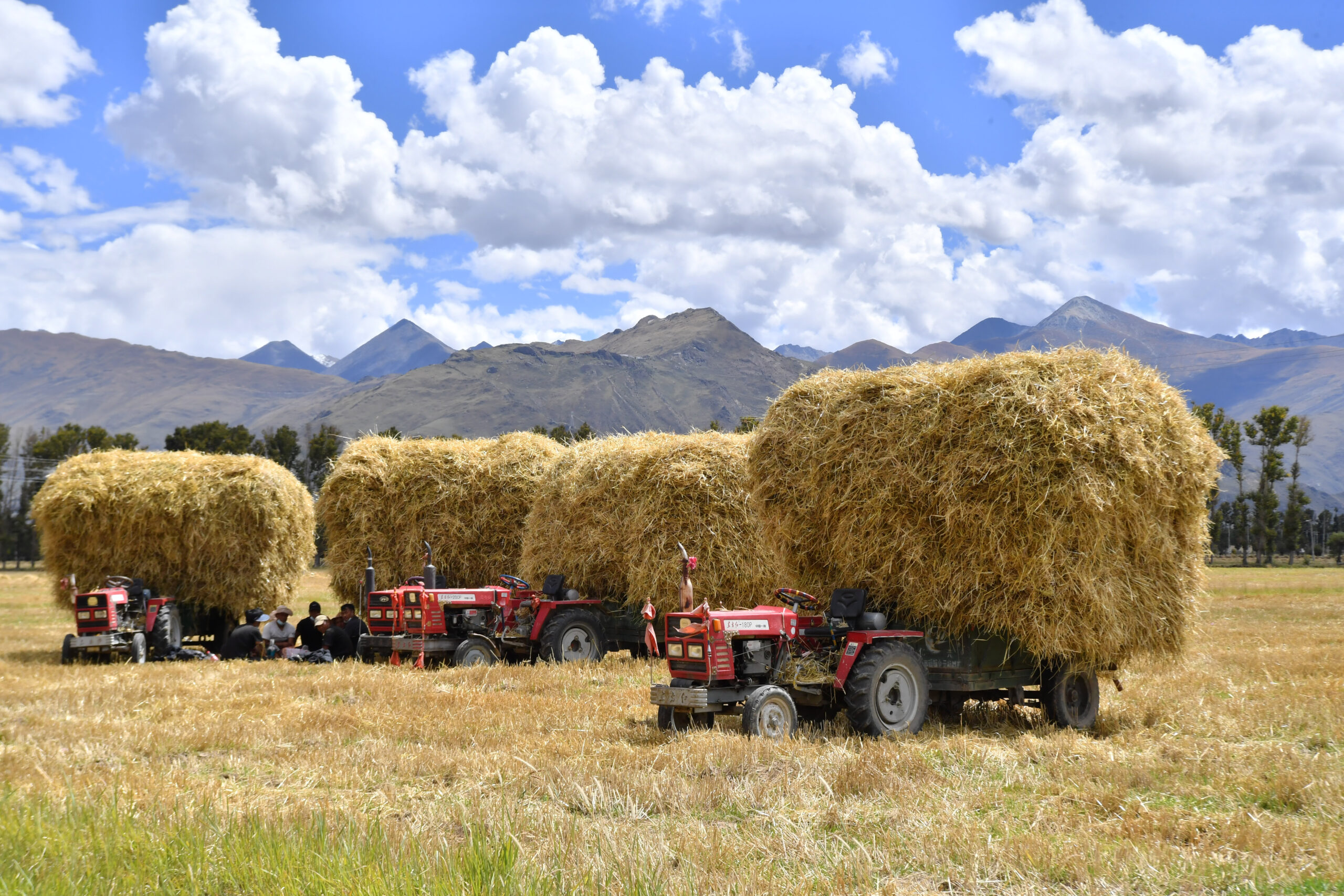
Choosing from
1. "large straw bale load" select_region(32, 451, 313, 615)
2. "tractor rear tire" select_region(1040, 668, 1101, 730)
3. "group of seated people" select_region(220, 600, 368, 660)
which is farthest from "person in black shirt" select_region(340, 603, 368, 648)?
"tractor rear tire" select_region(1040, 668, 1101, 730)

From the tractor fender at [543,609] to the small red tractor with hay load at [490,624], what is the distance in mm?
10

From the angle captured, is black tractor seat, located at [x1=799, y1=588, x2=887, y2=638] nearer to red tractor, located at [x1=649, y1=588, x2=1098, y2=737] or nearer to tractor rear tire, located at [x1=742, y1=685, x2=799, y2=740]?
red tractor, located at [x1=649, y1=588, x2=1098, y2=737]

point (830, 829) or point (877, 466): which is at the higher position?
point (877, 466)

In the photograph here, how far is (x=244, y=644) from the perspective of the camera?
16438mm

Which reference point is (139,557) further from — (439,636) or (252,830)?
(252,830)

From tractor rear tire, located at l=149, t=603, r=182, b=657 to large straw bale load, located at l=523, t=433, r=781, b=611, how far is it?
21.7ft

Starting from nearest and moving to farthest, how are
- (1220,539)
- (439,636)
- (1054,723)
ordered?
(1054,723) → (439,636) → (1220,539)

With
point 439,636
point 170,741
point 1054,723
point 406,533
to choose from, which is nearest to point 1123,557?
point 1054,723

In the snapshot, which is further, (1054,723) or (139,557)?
(139,557)

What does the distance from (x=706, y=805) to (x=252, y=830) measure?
2717 millimetres

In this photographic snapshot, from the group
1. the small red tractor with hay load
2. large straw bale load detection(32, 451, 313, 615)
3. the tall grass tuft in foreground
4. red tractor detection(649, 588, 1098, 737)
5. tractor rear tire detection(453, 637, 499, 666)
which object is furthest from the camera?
large straw bale load detection(32, 451, 313, 615)

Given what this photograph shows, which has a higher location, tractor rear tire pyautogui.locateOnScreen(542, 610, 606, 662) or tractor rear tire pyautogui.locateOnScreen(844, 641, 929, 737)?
tractor rear tire pyautogui.locateOnScreen(844, 641, 929, 737)

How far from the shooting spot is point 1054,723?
991 cm

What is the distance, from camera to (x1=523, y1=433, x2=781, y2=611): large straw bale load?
15.3 metres
